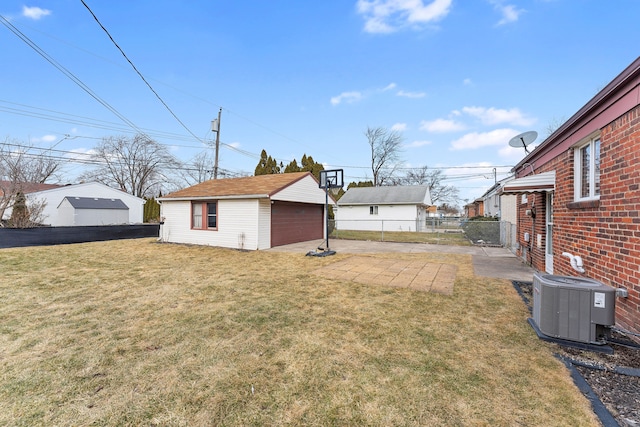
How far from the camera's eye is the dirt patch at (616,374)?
6.82ft

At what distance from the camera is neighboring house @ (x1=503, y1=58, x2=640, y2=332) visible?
315 centimetres

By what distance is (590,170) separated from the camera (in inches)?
175

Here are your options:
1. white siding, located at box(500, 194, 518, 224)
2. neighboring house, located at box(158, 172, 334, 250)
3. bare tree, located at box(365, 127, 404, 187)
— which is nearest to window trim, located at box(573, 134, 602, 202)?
white siding, located at box(500, 194, 518, 224)

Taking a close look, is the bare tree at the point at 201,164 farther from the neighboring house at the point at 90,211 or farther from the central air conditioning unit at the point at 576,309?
the central air conditioning unit at the point at 576,309

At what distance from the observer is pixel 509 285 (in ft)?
18.9

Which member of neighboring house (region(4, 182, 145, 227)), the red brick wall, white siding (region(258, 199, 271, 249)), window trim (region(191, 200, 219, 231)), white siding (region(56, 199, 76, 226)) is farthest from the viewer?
neighboring house (region(4, 182, 145, 227))

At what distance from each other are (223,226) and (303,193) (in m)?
4.05

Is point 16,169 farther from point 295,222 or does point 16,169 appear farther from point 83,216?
point 295,222

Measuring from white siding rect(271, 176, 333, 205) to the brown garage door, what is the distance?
505 mm

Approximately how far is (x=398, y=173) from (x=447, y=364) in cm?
3709

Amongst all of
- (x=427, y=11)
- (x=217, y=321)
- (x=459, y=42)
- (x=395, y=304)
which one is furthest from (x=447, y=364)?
(x=459, y=42)

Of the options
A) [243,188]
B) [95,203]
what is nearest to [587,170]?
[243,188]

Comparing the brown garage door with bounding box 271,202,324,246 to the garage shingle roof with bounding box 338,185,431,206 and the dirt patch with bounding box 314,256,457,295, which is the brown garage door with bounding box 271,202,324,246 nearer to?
the dirt patch with bounding box 314,256,457,295

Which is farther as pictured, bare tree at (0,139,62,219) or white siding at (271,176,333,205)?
bare tree at (0,139,62,219)
